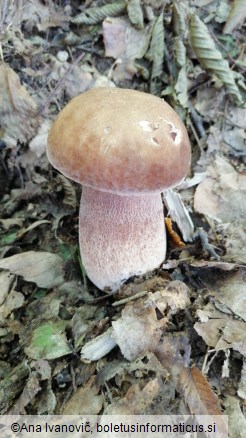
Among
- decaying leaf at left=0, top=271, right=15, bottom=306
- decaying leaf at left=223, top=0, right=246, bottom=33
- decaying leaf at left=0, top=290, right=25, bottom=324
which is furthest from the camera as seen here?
decaying leaf at left=223, top=0, right=246, bottom=33

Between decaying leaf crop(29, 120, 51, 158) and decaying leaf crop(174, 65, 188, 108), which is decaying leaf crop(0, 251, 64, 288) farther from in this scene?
decaying leaf crop(174, 65, 188, 108)

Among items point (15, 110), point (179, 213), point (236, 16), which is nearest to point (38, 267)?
point (179, 213)

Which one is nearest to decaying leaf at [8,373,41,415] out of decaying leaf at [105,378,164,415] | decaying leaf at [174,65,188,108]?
decaying leaf at [105,378,164,415]

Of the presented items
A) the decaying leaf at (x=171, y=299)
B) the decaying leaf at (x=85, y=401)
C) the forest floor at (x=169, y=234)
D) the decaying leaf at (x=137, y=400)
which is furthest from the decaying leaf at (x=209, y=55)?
the decaying leaf at (x=85, y=401)

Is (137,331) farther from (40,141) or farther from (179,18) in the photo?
(179,18)

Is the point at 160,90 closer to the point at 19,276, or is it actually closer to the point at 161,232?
the point at 161,232

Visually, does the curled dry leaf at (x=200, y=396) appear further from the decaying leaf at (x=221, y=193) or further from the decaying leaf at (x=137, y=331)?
the decaying leaf at (x=221, y=193)

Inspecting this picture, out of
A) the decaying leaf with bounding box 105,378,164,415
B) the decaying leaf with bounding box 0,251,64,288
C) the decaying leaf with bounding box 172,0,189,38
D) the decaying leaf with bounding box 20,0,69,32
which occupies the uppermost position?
the decaying leaf with bounding box 172,0,189,38
